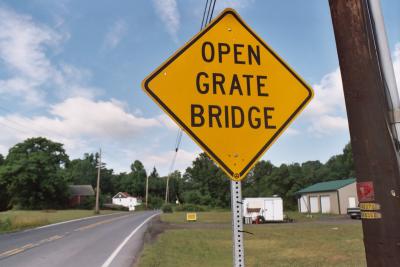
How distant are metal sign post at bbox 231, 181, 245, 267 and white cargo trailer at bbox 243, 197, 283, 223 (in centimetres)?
3016

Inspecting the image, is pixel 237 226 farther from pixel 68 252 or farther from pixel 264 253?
pixel 68 252

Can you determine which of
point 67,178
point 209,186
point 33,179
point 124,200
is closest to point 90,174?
point 124,200

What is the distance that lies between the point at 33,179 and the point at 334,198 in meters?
47.5

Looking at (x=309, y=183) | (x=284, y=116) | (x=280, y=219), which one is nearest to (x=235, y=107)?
(x=284, y=116)

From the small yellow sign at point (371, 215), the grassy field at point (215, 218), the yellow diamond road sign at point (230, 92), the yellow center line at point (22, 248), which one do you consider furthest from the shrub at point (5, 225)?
the small yellow sign at point (371, 215)

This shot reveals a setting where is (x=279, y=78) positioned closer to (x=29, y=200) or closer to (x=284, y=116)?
(x=284, y=116)

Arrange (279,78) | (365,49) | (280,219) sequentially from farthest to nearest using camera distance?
(280,219) < (279,78) < (365,49)

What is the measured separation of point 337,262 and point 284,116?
9481mm

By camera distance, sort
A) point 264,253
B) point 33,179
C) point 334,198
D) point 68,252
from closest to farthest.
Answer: point 68,252 < point 264,253 < point 334,198 < point 33,179

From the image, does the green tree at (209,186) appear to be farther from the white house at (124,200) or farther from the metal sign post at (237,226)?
the metal sign post at (237,226)

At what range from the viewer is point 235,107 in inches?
111

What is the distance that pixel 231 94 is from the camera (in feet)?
9.39

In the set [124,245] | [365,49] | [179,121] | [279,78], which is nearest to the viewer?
[365,49]

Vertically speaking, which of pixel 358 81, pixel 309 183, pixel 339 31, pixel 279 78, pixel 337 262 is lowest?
pixel 337 262
